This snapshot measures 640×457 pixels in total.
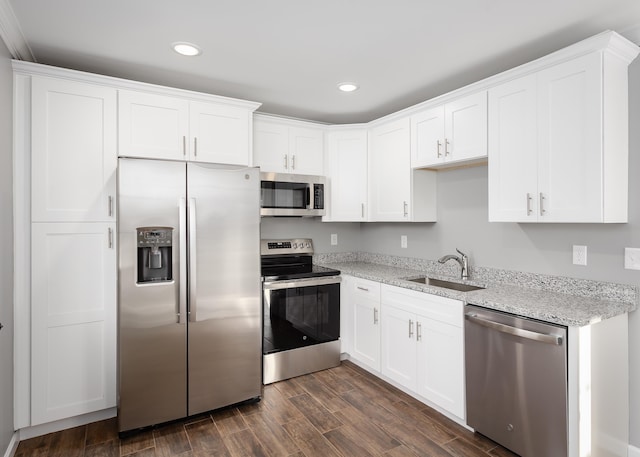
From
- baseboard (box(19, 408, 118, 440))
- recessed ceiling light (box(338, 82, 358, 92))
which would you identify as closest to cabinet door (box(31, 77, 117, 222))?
baseboard (box(19, 408, 118, 440))

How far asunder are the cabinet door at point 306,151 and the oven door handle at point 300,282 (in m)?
1.05

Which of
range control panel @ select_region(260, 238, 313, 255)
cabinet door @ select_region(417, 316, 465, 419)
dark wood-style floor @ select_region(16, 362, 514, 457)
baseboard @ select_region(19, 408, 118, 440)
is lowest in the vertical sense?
dark wood-style floor @ select_region(16, 362, 514, 457)

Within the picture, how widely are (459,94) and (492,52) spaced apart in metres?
0.38

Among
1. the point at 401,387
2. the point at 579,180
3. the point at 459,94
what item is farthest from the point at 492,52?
the point at 401,387

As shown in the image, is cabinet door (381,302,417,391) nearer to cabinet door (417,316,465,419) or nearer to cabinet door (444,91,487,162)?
cabinet door (417,316,465,419)

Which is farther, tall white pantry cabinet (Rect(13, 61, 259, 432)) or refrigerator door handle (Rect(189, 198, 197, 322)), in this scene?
refrigerator door handle (Rect(189, 198, 197, 322))

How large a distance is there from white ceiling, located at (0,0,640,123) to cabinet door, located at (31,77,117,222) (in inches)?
10.6

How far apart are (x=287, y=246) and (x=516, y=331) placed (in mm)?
2276

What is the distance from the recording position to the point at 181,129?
2734 millimetres

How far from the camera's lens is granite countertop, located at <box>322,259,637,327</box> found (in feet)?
6.21

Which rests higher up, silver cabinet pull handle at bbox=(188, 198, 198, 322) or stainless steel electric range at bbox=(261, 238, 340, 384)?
silver cabinet pull handle at bbox=(188, 198, 198, 322)

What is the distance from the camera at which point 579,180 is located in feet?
6.62

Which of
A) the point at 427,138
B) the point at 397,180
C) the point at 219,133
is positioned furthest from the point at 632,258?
the point at 219,133

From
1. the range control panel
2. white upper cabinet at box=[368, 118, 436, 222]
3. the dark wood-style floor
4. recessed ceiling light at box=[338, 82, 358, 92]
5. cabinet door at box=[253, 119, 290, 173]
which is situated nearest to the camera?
the dark wood-style floor
